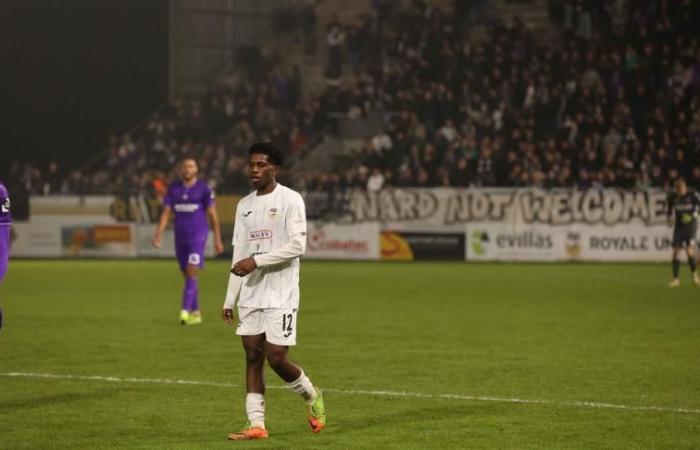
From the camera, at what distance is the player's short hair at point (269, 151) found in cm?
955

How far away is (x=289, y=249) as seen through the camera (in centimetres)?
949

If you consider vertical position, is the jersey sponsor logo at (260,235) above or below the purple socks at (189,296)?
above

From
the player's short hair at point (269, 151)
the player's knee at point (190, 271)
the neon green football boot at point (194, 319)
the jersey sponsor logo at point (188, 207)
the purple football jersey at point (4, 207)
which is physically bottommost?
the neon green football boot at point (194, 319)

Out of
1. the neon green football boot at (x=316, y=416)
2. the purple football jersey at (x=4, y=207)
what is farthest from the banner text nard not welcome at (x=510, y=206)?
the neon green football boot at (x=316, y=416)

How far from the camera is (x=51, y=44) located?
1861 inches

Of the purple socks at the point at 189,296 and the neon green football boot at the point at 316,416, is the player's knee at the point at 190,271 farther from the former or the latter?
the neon green football boot at the point at 316,416

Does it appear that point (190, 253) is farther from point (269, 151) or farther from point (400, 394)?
point (269, 151)

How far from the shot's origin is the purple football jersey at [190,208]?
19.4 metres

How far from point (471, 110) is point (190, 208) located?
21579 mm

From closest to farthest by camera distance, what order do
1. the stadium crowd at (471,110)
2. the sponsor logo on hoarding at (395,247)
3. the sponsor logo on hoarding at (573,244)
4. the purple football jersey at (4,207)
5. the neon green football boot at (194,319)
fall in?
1. the purple football jersey at (4,207)
2. the neon green football boot at (194,319)
3. the sponsor logo on hoarding at (573,244)
4. the stadium crowd at (471,110)
5. the sponsor logo on hoarding at (395,247)

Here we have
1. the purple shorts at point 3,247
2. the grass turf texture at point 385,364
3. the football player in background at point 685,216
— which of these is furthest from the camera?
the football player in background at point 685,216

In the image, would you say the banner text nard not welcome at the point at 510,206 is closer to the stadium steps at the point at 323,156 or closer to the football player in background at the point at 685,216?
the stadium steps at the point at 323,156

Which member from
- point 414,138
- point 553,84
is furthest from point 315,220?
point 553,84

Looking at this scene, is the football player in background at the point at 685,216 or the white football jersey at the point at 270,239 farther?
the football player in background at the point at 685,216
